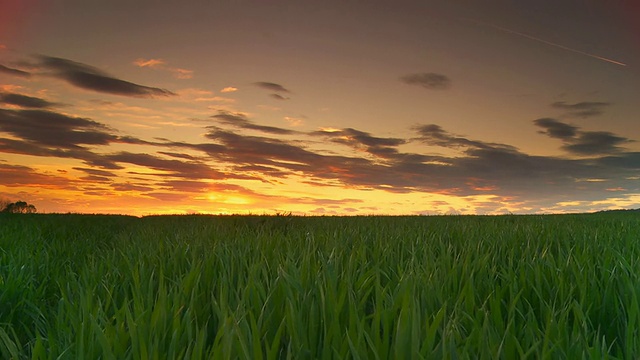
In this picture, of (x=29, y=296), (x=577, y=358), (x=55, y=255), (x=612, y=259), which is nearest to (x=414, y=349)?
(x=577, y=358)

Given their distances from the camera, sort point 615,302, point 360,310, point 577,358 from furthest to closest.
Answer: point 615,302
point 360,310
point 577,358

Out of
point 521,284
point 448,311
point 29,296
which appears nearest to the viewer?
point 448,311

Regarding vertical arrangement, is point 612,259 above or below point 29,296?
above

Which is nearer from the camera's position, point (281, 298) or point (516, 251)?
point (281, 298)

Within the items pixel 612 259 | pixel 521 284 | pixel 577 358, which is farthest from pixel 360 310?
pixel 612 259

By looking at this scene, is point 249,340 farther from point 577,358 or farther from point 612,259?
point 612,259

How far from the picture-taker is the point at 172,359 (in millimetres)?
1572

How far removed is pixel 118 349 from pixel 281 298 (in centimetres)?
84

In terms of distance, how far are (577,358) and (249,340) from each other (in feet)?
3.43

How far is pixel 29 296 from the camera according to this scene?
3.87 meters

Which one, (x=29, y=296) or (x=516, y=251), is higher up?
(x=516, y=251)

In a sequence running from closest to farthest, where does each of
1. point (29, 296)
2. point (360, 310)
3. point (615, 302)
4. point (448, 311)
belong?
1. point (360, 310)
2. point (448, 311)
3. point (615, 302)
4. point (29, 296)

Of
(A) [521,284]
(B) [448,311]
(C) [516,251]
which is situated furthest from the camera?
(C) [516,251]

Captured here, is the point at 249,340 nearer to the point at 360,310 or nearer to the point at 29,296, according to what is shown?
the point at 360,310
